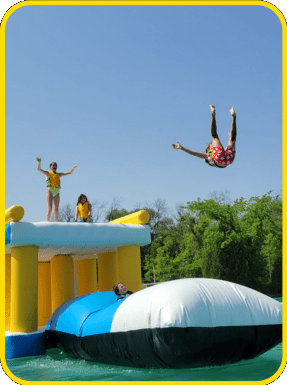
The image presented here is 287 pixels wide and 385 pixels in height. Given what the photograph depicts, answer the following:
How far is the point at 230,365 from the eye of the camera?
16.1 feet

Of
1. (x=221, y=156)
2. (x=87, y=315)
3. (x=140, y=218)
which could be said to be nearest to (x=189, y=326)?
(x=87, y=315)

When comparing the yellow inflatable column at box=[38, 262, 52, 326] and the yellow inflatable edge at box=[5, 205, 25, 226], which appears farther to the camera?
the yellow inflatable column at box=[38, 262, 52, 326]

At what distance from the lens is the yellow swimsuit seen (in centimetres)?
801

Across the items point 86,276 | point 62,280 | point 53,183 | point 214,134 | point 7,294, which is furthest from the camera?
point 86,276

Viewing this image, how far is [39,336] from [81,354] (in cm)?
111

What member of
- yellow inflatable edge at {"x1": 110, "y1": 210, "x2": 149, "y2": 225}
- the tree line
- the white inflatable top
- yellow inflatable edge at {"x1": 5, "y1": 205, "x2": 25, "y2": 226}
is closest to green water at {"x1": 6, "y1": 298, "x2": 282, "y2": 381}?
the white inflatable top

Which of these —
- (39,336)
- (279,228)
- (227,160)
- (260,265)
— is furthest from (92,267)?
(279,228)

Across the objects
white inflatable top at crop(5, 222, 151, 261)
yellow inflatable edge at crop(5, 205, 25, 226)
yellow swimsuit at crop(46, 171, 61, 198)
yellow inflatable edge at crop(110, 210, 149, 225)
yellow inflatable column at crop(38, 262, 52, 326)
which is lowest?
yellow inflatable column at crop(38, 262, 52, 326)

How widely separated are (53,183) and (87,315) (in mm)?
2869

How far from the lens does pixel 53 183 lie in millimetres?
8039

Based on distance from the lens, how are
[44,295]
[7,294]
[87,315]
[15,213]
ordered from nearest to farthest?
[87,315] < [15,213] < [7,294] < [44,295]

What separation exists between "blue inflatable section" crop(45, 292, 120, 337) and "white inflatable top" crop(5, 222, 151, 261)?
103 centimetres

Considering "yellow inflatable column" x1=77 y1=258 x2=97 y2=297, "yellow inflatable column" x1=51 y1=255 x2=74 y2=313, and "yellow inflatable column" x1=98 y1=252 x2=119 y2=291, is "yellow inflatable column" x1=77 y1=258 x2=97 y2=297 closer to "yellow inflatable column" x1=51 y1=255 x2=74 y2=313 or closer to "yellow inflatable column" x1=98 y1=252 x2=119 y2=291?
"yellow inflatable column" x1=98 y1=252 x2=119 y2=291

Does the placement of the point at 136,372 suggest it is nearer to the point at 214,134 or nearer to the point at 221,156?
the point at 221,156
